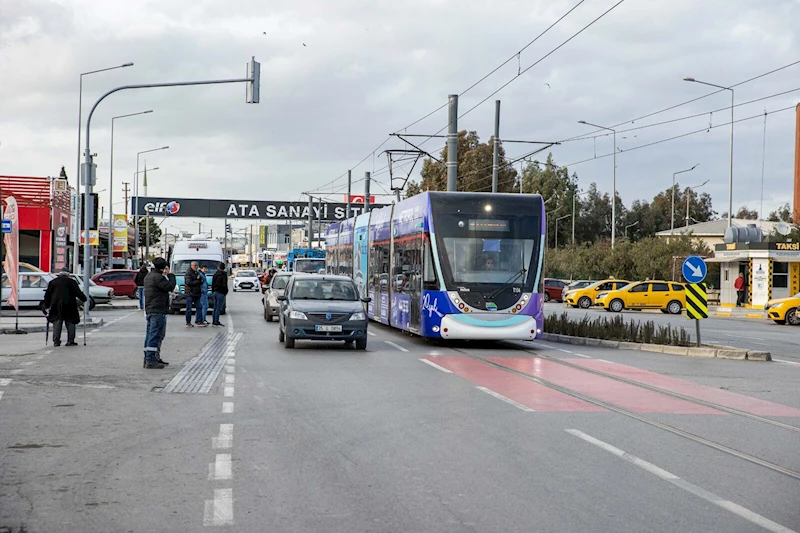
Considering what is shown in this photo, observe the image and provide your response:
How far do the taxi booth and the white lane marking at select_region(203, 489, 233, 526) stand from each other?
45100 millimetres

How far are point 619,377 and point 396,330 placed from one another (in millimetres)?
12986

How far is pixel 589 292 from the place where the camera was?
52.5 metres

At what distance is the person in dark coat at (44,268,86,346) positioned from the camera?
20.9m

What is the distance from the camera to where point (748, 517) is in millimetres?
6691

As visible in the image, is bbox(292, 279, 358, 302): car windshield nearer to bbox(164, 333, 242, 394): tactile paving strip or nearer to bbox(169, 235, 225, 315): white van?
bbox(164, 333, 242, 394): tactile paving strip

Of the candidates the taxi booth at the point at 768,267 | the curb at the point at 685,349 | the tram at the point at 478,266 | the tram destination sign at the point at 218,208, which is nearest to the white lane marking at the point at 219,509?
the tram at the point at 478,266

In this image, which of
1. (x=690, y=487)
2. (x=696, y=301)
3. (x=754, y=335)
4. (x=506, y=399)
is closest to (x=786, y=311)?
(x=754, y=335)

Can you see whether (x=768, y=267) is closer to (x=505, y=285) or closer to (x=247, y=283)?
A: (x=505, y=285)

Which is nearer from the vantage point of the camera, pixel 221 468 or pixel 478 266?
pixel 221 468

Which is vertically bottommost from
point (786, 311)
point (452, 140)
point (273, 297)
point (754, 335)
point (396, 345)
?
point (754, 335)

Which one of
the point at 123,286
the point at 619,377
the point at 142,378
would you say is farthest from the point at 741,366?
the point at 123,286

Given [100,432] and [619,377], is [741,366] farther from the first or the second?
[100,432]

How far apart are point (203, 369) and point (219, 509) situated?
9.93m

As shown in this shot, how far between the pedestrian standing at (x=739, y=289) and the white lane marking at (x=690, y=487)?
144ft
